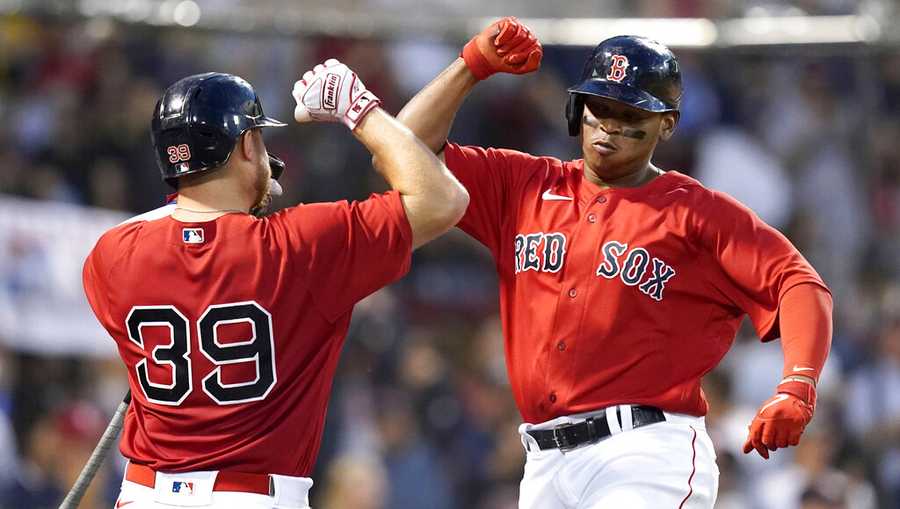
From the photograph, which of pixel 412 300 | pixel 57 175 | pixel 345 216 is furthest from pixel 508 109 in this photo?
pixel 345 216

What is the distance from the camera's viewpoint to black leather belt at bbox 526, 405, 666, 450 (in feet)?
12.5

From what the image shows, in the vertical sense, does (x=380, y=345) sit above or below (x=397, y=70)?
below

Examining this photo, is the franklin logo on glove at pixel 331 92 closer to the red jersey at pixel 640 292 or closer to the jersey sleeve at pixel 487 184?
the jersey sleeve at pixel 487 184

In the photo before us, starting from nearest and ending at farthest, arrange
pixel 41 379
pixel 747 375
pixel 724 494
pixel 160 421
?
pixel 160 421, pixel 724 494, pixel 41 379, pixel 747 375

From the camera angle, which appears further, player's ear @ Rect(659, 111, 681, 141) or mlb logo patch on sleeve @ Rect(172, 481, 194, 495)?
player's ear @ Rect(659, 111, 681, 141)

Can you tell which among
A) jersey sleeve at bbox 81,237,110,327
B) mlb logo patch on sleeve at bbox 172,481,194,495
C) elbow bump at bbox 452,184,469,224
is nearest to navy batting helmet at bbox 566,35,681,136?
elbow bump at bbox 452,184,469,224

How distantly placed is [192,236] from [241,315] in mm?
246

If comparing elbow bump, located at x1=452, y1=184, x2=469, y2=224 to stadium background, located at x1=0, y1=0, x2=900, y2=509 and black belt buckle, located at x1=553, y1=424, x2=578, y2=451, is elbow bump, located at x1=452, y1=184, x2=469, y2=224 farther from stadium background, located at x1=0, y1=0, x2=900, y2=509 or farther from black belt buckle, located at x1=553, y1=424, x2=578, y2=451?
stadium background, located at x1=0, y1=0, x2=900, y2=509

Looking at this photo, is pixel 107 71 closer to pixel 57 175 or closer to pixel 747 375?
pixel 57 175

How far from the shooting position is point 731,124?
8.52 m

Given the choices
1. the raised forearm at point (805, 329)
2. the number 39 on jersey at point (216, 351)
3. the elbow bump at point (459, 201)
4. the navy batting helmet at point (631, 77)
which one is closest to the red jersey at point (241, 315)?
the number 39 on jersey at point (216, 351)

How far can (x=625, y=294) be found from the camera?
384cm

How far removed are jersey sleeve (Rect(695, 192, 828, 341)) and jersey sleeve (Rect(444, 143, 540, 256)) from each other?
59 centimetres

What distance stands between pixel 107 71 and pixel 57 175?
0.69 metres
